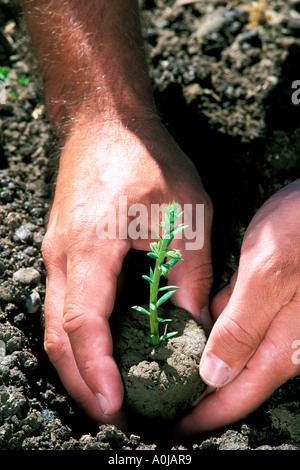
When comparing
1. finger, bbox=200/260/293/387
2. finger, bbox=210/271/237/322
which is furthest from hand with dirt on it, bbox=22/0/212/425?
finger, bbox=200/260/293/387

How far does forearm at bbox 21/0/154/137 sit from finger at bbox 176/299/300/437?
1.31m

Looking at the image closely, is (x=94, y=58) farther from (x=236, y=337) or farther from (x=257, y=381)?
(x=257, y=381)

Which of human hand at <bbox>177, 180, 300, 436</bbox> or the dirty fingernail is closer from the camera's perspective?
human hand at <bbox>177, 180, 300, 436</bbox>

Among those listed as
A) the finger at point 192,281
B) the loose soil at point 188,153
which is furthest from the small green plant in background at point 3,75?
the finger at point 192,281

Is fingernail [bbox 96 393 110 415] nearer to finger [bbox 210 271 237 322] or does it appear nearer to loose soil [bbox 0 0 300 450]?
loose soil [bbox 0 0 300 450]

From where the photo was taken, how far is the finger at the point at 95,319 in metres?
1.96

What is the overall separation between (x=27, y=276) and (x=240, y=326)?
1.09 metres

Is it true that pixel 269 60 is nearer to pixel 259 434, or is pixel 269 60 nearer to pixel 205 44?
pixel 205 44

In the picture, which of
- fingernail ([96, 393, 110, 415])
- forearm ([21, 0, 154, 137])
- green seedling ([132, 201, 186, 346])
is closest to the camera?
green seedling ([132, 201, 186, 346])

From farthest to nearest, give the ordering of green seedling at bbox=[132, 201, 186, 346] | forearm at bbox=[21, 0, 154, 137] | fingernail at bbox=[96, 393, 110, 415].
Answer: forearm at bbox=[21, 0, 154, 137] < fingernail at bbox=[96, 393, 110, 415] < green seedling at bbox=[132, 201, 186, 346]

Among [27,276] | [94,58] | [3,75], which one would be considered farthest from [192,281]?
[3,75]

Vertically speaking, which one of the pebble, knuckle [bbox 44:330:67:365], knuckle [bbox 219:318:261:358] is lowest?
knuckle [bbox 44:330:67:365]

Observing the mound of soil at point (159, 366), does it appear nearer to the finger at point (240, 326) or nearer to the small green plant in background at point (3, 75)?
the finger at point (240, 326)

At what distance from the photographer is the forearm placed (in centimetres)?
255
